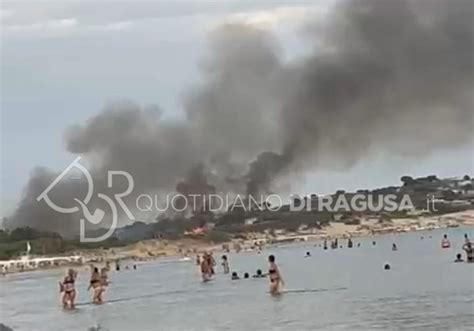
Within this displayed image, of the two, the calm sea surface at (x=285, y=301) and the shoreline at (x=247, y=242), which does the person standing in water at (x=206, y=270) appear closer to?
the calm sea surface at (x=285, y=301)

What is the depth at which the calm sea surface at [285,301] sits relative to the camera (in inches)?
758

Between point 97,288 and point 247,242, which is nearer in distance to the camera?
point 97,288

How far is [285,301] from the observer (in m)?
23.9

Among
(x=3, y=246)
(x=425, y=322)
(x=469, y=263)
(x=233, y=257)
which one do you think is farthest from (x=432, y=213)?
(x=425, y=322)

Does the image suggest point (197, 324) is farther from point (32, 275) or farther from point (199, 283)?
point (32, 275)

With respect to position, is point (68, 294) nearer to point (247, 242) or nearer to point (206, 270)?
point (206, 270)

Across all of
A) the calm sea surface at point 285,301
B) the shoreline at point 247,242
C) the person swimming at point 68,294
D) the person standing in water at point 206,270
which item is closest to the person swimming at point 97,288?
the calm sea surface at point 285,301

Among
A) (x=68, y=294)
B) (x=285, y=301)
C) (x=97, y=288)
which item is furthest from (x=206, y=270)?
(x=285, y=301)

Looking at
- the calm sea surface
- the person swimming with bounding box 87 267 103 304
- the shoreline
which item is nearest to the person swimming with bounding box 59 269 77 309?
the calm sea surface

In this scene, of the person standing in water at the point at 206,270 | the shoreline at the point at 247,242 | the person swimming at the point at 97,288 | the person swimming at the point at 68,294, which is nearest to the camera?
the person swimming at the point at 68,294

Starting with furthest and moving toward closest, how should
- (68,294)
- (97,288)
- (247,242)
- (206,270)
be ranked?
(247,242), (206,270), (97,288), (68,294)

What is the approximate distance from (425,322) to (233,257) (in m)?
31.9

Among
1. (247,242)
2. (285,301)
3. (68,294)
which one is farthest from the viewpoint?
(247,242)

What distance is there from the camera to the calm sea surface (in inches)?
758
